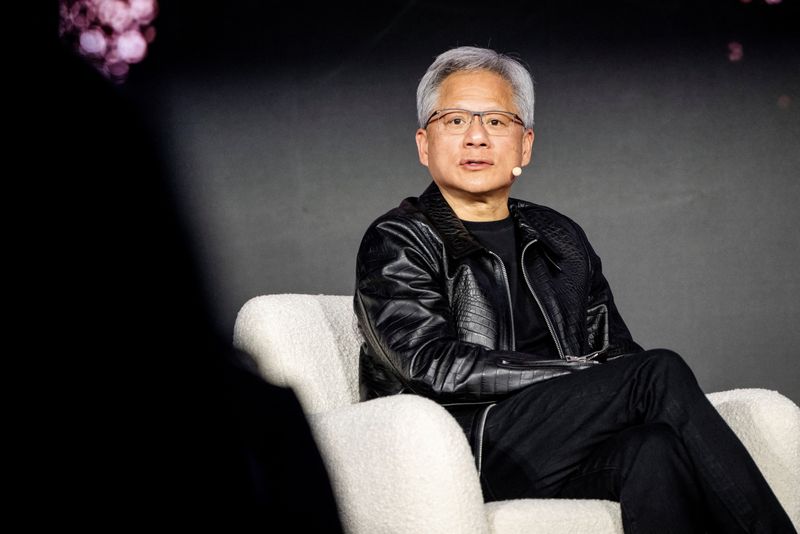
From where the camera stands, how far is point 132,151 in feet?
1.83

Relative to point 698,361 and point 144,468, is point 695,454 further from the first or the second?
point 698,361

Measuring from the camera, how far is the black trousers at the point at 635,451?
53.7 inches

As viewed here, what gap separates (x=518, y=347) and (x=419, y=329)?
24cm

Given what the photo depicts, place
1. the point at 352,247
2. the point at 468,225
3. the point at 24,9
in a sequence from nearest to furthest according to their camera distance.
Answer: the point at 24,9 < the point at 468,225 < the point at 352,247

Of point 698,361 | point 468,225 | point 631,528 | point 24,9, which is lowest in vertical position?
point 698,361

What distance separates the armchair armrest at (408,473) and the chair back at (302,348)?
343 millimetres

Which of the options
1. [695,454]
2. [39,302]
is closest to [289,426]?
[695,454]

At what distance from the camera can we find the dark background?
2828mm

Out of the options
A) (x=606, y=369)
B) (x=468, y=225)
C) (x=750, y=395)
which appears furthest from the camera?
(x=468, y=225)

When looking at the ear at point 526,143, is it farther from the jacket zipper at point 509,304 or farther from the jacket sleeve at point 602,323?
the jacket zipper at point 509,304

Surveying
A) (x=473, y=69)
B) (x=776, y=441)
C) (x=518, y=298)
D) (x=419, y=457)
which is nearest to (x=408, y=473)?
(x=419, y=457)

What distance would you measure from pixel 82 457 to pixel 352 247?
2287 mm

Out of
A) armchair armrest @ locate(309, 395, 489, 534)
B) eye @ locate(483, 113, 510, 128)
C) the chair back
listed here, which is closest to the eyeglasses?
eye @ locate(483, 113, 510, 128)

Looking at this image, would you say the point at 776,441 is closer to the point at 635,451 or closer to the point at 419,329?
the point at 635,451
